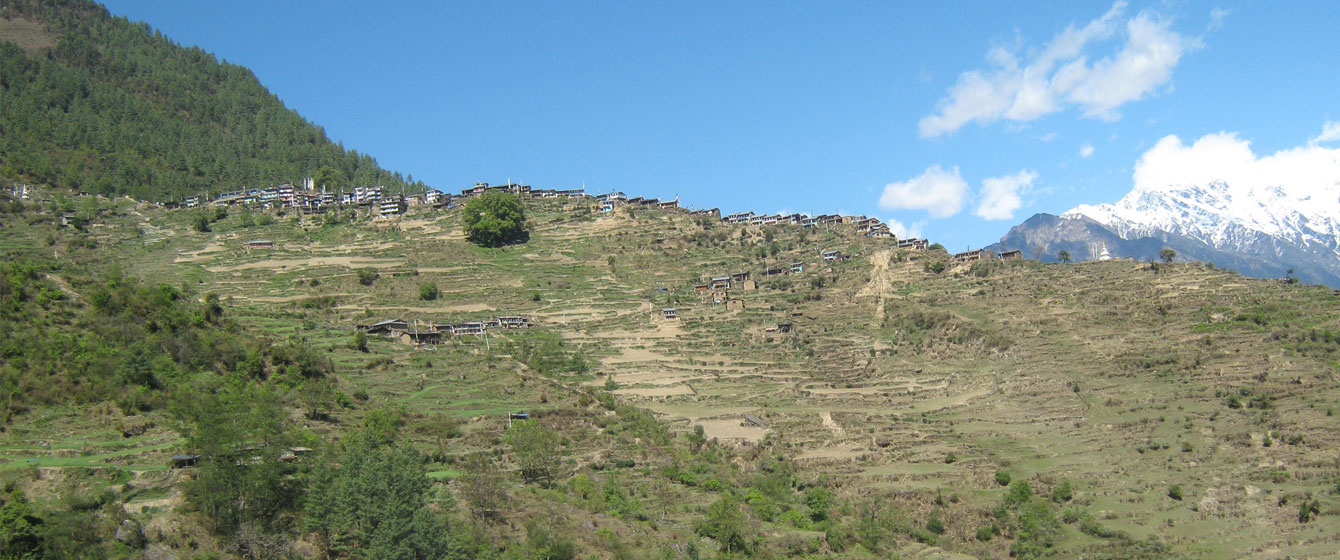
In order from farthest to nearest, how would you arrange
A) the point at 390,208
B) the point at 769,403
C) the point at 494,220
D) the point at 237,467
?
the point at 390,208, the point at 494,220, the point at 769,403, the point at 237,467

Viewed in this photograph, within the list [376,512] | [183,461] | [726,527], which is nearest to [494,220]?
[726,527]

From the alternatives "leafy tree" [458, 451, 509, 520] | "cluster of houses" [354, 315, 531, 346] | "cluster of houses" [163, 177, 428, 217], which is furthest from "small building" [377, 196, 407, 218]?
"leafy tree" [458, 451, 509, 520]

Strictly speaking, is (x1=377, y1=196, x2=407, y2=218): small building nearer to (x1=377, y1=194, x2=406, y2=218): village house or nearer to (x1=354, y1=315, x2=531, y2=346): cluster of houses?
(x1=377, y1=194, x2=406, y2=218): village house

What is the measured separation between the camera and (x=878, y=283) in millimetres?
69938

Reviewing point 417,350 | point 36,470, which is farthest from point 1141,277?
point 36,470

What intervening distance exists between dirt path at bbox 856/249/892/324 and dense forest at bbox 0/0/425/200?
57.4 metres

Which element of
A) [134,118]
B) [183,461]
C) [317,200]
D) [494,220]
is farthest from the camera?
[134,118]

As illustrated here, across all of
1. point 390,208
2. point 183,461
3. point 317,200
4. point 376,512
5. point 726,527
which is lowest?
point 726,527

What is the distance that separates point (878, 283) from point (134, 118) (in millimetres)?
91292

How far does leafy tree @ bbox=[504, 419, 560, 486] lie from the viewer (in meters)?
36.9

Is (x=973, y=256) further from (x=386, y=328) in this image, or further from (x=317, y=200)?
(x=317, y=200)

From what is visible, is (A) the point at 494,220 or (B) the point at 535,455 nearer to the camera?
(B) the point at 535,455

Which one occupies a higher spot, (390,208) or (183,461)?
(390,208)

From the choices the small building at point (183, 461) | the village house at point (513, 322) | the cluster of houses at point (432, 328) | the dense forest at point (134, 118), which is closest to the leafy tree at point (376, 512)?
the small building at point (183, 461)
